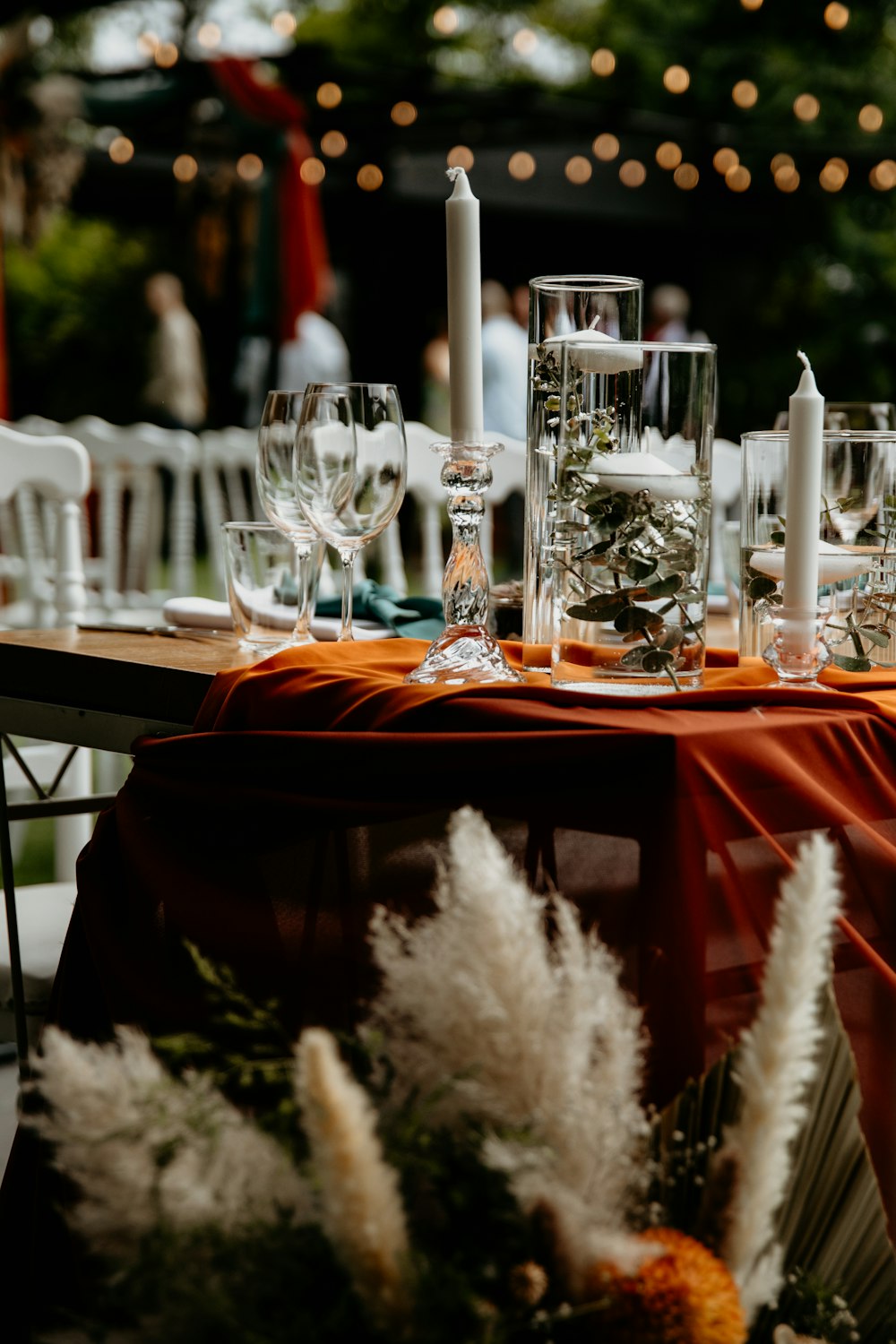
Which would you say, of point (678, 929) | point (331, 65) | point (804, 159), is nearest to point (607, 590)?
point (678, 929)

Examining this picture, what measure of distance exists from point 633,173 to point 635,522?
1182 cm

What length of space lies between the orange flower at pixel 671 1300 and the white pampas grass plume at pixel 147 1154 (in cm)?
14

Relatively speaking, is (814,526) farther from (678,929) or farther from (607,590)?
(678,929)

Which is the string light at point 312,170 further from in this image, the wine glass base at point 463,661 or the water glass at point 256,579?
the wine glass base at point 463,661

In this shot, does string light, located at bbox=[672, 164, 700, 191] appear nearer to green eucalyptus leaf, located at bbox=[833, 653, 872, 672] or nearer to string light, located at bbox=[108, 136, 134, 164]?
string light, located at bbox=[108, 136, 134, 164]

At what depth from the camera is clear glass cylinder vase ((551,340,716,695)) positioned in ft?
3.25

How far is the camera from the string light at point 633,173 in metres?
12.1

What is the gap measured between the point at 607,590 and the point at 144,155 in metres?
9.73

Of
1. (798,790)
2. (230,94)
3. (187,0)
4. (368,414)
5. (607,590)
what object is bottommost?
(798,790)

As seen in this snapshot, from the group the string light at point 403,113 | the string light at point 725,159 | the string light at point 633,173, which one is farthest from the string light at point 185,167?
the string light at point 633,173

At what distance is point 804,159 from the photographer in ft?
38.5

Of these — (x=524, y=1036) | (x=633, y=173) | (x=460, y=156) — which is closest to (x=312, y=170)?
(x=460, y=156)

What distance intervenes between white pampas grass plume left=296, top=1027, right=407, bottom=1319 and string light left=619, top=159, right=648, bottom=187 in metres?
12.2

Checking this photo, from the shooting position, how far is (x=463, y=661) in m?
1.10
